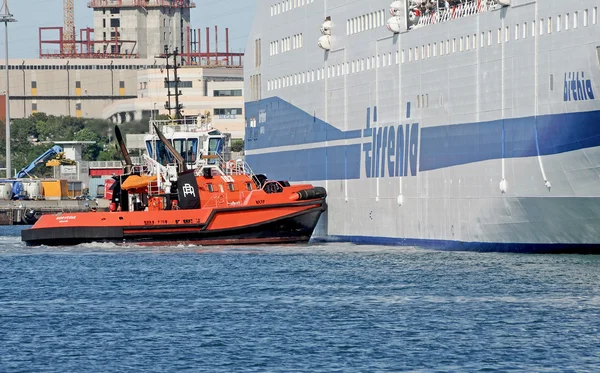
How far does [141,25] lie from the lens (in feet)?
622

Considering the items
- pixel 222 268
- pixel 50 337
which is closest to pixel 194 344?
pixel 50 337

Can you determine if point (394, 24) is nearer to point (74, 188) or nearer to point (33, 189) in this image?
point (33, 189)

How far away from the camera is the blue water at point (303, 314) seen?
2714cm

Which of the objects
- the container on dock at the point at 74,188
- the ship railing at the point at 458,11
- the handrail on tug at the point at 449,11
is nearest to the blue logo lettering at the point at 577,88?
the handrail on tug at the point at 449,11

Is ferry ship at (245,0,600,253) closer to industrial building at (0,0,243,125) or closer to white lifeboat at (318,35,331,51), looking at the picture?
white lifeboat at (318,35,331,51)

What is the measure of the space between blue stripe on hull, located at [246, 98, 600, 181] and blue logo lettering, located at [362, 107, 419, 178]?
1.38ft

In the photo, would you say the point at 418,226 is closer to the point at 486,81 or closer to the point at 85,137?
the point at 486,81

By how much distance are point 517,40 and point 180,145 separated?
19037 millimetres

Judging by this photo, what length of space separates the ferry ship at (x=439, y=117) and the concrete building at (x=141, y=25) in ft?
388

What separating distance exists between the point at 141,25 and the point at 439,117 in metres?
142

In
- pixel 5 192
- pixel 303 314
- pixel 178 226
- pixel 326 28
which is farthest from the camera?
pixel 5 192

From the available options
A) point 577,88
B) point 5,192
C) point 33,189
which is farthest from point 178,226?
point 33,189

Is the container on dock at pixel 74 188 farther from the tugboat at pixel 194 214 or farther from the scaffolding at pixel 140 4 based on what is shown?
the scaffolding at pixel 140 4

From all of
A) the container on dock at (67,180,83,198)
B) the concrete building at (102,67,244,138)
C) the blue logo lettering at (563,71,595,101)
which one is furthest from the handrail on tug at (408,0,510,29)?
the concrete building at (102,67,244,138)
